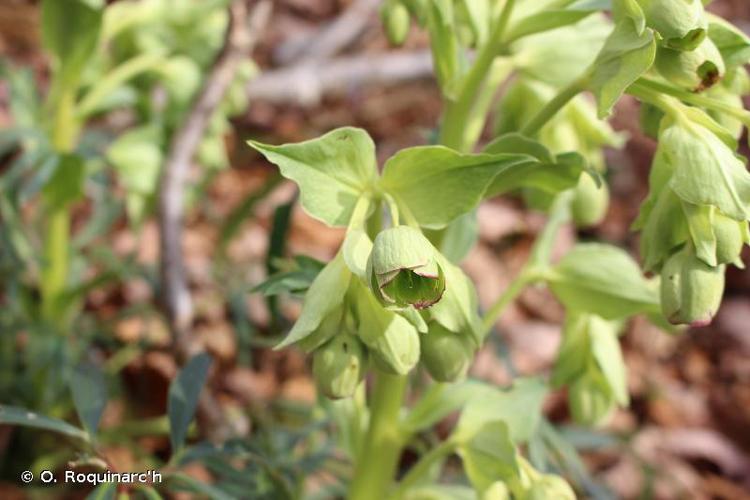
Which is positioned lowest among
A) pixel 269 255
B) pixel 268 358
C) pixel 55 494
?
pixel 268 358

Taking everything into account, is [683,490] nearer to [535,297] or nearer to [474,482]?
[535,297]

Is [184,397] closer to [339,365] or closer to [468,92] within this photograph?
[339,365]

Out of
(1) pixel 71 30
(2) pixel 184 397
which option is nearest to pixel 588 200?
(2) pixel 184 397

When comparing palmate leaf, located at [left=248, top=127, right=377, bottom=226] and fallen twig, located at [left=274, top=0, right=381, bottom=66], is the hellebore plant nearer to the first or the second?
palmate leaf, located at [left=248, top=127, right=377, bottom=226]

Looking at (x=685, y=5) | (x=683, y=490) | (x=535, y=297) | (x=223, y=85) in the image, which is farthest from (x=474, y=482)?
(x=535, y=297)

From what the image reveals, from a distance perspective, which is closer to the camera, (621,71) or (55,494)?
(621,71)

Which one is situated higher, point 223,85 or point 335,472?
point 223,85

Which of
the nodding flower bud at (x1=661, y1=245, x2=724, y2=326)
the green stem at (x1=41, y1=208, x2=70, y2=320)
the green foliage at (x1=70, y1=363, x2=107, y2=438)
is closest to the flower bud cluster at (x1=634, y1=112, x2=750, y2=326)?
the nodding flower bud at (x1=661, y1=245, x2=724, y2=326)
